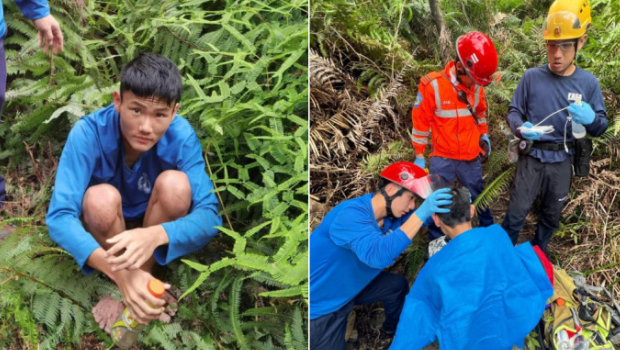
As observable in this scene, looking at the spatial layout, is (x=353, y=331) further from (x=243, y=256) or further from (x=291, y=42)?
(x=291, y=42)

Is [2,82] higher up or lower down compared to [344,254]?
higher up

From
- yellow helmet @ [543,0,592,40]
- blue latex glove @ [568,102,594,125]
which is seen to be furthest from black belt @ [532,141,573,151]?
yellow helmet @ [543,0,592,40]

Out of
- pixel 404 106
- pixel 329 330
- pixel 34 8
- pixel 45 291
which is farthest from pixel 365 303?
pixel 34 8

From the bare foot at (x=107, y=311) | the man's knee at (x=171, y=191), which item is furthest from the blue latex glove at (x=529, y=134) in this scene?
the bare foot at (x=107, y=311)

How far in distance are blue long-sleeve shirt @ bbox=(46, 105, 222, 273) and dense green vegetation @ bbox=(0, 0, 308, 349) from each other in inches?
6.1

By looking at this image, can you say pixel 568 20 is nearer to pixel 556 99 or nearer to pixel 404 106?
pixel 556 99

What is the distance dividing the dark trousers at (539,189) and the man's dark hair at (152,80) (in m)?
2.59

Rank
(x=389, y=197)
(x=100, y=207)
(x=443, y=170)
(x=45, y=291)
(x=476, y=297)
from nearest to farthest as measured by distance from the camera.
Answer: (x=100, y=207) < (x=45, y=291) < (x=476, y=297) < (x=389, y=197) < (x=443, y=170)

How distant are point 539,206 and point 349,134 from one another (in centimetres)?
165

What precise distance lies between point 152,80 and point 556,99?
2.83 metres

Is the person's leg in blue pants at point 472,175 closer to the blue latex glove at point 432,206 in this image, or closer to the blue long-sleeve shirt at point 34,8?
the blue latex glove at point 432,206

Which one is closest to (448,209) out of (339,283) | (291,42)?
(339,283)

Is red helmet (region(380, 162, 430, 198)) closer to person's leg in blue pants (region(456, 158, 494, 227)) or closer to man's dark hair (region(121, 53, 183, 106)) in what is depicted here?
person's leg in blue pants (region(456, 158, 494, 227))

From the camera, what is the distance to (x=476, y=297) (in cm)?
314
